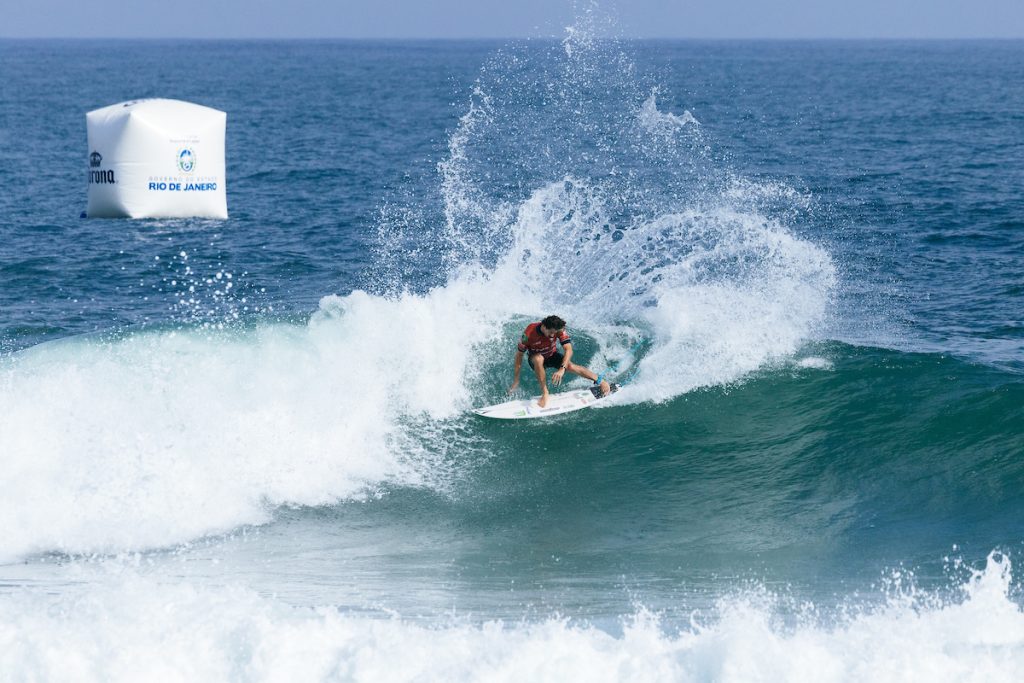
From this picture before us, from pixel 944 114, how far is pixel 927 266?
35395mm

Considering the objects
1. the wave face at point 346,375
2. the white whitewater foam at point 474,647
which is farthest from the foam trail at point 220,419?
the white whitewater foam at point 474,647

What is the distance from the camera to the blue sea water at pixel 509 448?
938 centimetres

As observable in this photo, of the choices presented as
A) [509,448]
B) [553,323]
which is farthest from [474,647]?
[553,323]

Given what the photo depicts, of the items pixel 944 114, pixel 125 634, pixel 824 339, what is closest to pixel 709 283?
pixel 824 339

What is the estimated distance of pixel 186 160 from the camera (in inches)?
950

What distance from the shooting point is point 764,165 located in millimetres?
36500

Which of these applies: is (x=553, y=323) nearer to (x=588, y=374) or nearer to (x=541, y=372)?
(x=541, y=372)

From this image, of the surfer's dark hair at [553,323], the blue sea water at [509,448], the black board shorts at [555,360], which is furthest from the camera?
the black board shorts at [555,360]

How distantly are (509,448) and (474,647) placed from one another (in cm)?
557

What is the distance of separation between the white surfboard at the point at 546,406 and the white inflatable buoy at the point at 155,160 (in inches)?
466

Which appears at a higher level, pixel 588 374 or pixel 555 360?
pixel 555 360

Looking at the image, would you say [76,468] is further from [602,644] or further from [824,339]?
[824,339]

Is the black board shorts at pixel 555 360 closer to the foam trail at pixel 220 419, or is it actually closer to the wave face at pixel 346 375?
the wave face at pixel 346 375

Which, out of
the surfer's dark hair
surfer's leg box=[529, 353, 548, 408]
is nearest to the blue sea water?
surfer's leg box=[529, 353, 548, 408]
